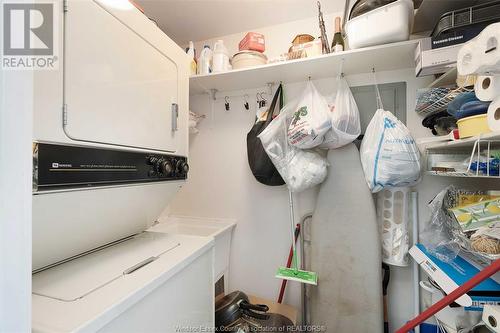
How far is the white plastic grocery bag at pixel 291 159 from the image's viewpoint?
152 cm

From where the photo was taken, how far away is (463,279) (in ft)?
3.06

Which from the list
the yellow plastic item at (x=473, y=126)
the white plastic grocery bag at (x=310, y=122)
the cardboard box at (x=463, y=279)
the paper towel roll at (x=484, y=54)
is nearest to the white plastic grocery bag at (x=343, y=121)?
the white plastic grocery bag at (x=310, y=122)

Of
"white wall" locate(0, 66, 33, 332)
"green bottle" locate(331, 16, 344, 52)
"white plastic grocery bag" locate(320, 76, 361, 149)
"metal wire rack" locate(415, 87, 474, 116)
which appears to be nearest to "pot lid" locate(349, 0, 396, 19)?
"green bottle" locate(331, 16, 344, 52)

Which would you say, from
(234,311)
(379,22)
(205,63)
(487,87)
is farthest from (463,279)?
(205,63)

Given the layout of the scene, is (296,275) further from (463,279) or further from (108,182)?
(108,182)

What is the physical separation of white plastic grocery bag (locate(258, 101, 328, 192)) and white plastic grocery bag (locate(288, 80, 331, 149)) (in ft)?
0.25

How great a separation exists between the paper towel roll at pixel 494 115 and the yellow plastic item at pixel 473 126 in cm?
6

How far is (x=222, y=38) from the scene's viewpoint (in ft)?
6.88

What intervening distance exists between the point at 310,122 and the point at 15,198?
1345 mm

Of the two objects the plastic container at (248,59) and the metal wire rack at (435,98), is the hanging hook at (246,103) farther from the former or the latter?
the metal wire rack at (435,98)

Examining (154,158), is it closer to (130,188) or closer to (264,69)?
(130,188)

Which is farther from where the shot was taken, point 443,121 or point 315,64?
point 315,64

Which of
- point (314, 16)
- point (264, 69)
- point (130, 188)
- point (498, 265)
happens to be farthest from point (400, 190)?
point (130, 188)

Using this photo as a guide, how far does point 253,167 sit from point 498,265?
1340mm
